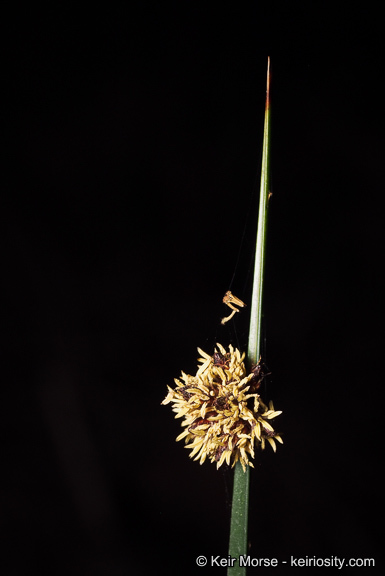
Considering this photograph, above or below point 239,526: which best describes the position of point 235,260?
above

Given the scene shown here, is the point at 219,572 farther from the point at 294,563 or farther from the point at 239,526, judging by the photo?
the point at 239,526

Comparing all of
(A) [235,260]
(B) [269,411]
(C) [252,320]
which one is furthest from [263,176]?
(A) [235,260]

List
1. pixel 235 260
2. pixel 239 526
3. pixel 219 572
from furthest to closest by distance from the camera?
pixel 235 260
pixel 219 572
pixel 239 526

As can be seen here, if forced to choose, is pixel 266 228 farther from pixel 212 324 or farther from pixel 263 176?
pixel 212 324

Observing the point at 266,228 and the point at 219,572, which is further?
the point at 219,572

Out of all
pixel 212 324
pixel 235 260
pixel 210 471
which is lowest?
pixel 210 471

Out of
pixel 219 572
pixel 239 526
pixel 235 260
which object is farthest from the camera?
pixel 235 260
